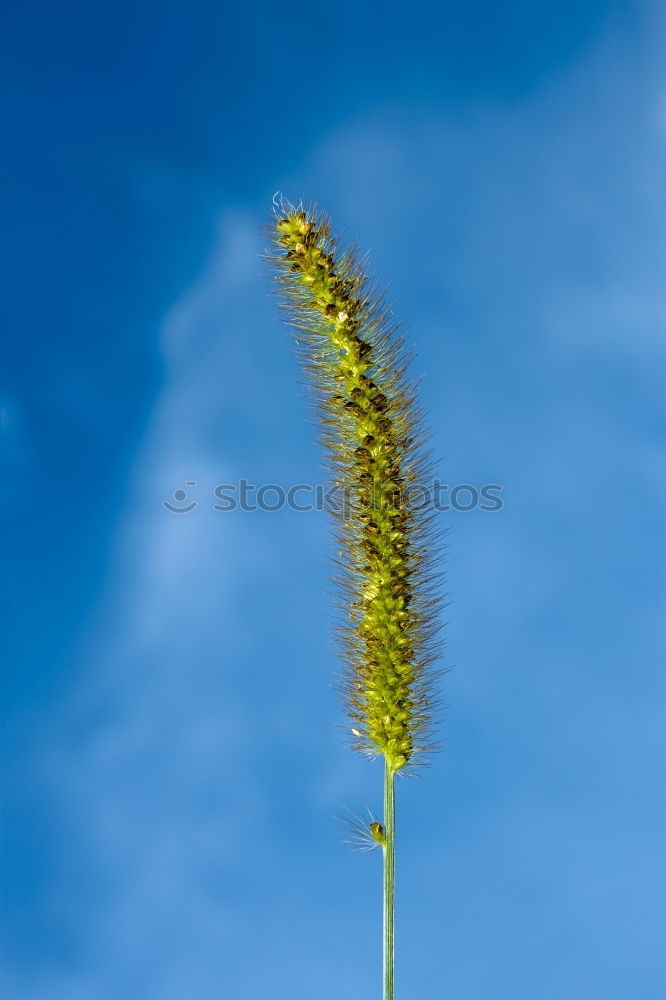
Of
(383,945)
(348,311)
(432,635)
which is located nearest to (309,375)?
(348,311)

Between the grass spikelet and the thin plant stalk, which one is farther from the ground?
the grass spikelet

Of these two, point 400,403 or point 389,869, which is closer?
point 389,869

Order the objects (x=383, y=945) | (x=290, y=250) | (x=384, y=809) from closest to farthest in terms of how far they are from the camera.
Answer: (x=383, y=945) < (x=384, y=809) < (x=290, y=250)

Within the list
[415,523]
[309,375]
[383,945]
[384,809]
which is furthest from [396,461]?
[383,945]

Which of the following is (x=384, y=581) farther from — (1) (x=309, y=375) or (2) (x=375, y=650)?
(1) (x=309, y=375)

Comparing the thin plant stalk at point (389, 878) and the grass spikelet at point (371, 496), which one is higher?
the grass spikelet at point (371, 496)

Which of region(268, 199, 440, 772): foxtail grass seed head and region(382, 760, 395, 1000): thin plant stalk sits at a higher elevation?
region(268, 199, 440, 772): foxtail grass seed head

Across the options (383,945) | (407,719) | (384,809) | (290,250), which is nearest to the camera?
(383,945)

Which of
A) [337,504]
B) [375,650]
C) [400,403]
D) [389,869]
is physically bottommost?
[389,869]

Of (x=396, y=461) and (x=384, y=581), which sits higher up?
(x=396, y=461)

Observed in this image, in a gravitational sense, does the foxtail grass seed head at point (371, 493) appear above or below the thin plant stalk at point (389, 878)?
above
